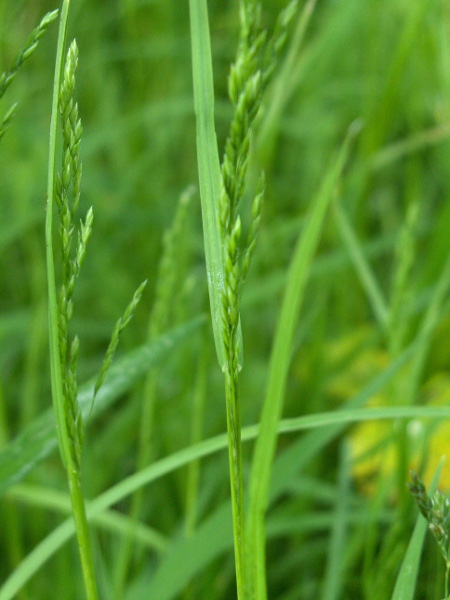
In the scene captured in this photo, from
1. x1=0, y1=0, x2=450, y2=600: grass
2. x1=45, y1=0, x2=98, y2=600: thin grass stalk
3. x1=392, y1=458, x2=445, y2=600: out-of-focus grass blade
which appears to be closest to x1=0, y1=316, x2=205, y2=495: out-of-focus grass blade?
x1=0, y1=0, x2=450, y2=600: grass

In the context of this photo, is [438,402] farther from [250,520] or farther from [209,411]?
[250,520]

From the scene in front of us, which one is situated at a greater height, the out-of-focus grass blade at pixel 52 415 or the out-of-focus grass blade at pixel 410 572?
the out-of-focus grass blade at pixel 52 415

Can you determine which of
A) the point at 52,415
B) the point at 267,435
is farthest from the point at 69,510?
the point at 267,435

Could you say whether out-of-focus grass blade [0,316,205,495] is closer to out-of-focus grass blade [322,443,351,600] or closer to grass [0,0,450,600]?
grass [0,0,450,600]

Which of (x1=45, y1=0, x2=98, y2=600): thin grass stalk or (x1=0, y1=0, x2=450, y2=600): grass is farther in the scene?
(x1=0, y1=0, x2=450, y2=600): grass

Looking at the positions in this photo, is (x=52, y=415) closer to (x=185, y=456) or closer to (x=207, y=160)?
(x=185, y=456)

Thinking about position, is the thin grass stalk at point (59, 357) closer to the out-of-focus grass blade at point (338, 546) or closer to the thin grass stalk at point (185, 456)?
the thin grass stalk at point (185, 456)

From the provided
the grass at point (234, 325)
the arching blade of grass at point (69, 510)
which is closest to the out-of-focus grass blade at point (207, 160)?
the grass at point (234, 325)
